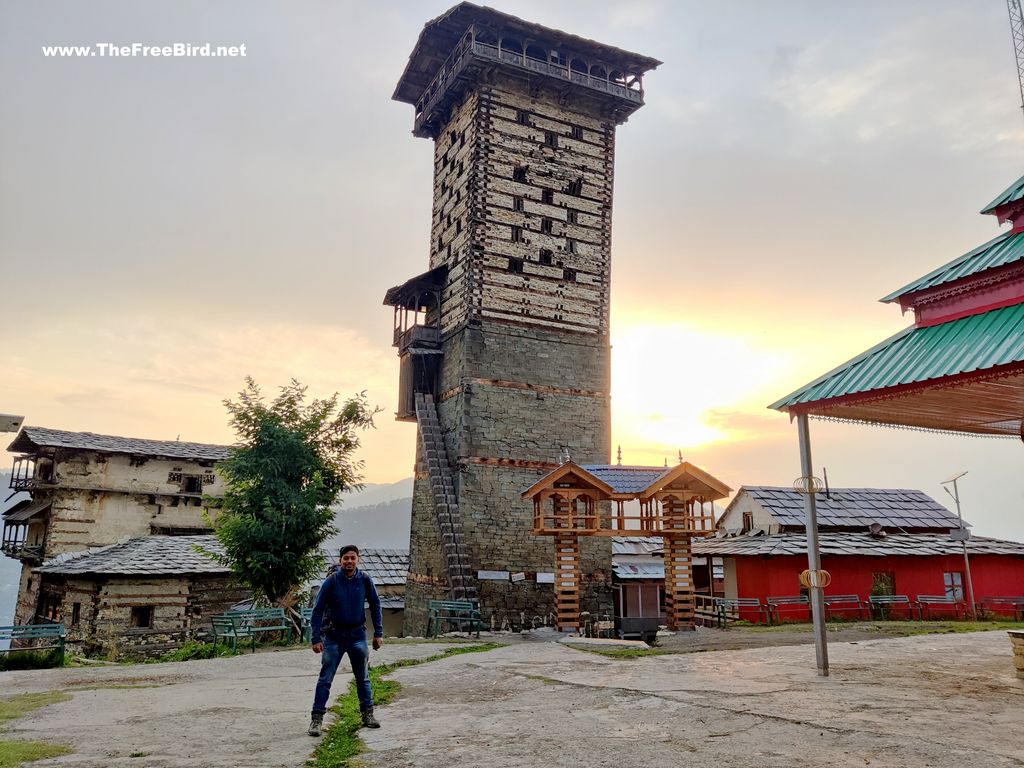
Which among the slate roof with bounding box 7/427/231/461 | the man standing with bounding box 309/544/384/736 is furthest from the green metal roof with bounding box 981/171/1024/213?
the slate roof with bounding box 7/427/231/461

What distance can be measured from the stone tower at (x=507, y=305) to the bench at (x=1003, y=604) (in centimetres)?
1375

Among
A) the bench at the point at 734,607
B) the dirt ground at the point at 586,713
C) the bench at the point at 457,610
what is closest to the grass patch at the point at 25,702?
the dirt ground at the point at 586,713

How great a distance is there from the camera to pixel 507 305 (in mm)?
28281

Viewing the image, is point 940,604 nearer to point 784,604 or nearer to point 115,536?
point 784,604

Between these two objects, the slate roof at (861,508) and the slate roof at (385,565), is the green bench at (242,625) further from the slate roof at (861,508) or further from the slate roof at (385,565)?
the slate roof at (861,508)

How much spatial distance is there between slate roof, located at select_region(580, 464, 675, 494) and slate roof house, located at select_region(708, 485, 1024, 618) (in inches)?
201

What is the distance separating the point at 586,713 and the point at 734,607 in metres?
19.1

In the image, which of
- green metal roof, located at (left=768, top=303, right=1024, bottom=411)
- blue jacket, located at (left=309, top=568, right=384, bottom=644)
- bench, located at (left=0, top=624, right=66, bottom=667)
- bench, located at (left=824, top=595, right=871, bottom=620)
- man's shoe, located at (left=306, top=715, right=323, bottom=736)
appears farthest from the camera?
bench, located at (left=824, top=595, right=871, bottom=620)

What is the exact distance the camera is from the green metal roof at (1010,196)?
1130 centimetres

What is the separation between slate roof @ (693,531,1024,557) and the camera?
2512 centimetres

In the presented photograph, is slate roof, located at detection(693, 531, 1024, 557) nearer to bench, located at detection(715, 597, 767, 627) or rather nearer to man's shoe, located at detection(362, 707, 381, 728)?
bench, located at detection(715, 597, 767, 627)

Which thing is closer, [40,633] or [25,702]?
[25,702]

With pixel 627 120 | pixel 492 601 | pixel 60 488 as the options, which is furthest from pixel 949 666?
pixel 60 488

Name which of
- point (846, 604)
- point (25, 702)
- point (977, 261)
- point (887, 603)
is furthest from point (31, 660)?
point (887, 603)
